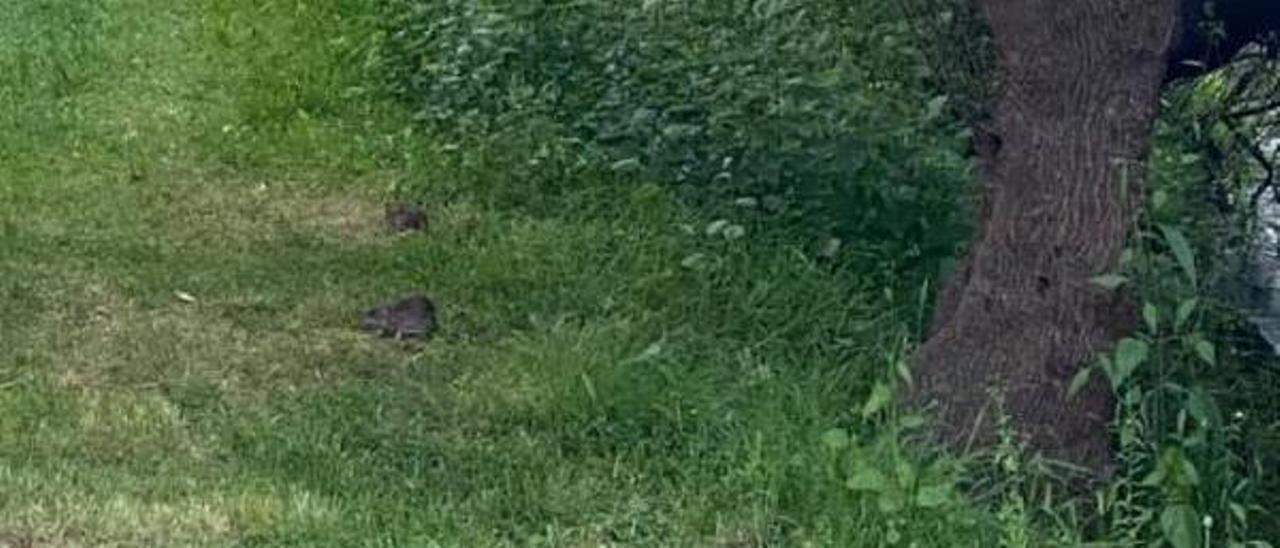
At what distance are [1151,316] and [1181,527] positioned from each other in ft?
1.28

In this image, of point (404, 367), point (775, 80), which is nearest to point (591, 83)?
point (775, 80)

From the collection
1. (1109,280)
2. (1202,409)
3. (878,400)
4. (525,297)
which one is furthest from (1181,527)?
(525,297)

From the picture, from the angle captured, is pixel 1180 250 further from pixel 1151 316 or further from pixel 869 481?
pixel 869 481

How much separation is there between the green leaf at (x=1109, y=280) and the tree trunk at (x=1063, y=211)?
5 centimetres

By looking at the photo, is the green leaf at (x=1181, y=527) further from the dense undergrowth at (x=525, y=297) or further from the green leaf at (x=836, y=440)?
the green leaf at (x=836, y=440)

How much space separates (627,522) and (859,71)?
2196 millimetres

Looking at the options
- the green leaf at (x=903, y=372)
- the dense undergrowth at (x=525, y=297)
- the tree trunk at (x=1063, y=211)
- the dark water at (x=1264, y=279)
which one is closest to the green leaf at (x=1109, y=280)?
the tree trunk at (x=1063, y=211)

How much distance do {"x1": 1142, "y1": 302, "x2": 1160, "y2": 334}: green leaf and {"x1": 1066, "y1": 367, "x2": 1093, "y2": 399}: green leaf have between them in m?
0.14

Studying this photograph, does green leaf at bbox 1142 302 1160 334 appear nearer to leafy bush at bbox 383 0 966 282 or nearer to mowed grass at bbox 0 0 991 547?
mowed grass at bbox 0 0 991 547

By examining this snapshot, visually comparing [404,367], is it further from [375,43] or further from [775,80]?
[375,43]

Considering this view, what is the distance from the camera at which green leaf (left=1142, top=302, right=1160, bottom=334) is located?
4.06 m

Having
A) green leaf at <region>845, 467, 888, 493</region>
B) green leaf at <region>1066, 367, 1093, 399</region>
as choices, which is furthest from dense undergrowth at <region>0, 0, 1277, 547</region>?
green leaf at <region>1066, 367, 1093, 399</region>

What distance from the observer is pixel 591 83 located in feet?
24.0

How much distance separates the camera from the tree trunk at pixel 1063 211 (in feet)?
14.0
